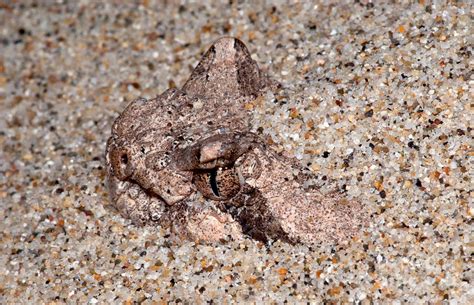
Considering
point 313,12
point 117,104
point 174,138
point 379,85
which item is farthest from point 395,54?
point 117,104

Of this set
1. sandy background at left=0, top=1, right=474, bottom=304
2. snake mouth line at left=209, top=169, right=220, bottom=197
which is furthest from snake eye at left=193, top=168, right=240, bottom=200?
sandy background at left=0, top=1, right=474, bottom=304

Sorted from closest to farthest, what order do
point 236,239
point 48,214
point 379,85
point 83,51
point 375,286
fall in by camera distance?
point 375,286, point 236,239, point 379,85, point 48,214, point 83,51

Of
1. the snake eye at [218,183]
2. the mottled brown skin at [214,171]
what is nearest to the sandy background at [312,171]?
the mottled brown skin at [214,171]

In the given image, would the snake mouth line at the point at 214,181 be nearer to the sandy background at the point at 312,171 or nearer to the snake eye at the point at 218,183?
the snake eye at the point at 218,183

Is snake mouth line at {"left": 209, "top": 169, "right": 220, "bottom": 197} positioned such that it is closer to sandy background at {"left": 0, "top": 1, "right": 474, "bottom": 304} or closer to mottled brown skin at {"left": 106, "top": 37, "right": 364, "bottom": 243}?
mottled brown skin at {"left": 106, "top": 37, "right": 364, "bottom": 243}

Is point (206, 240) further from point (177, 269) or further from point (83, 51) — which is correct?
point (83, 51)

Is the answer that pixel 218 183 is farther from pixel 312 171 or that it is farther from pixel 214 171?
pixel 312 171
